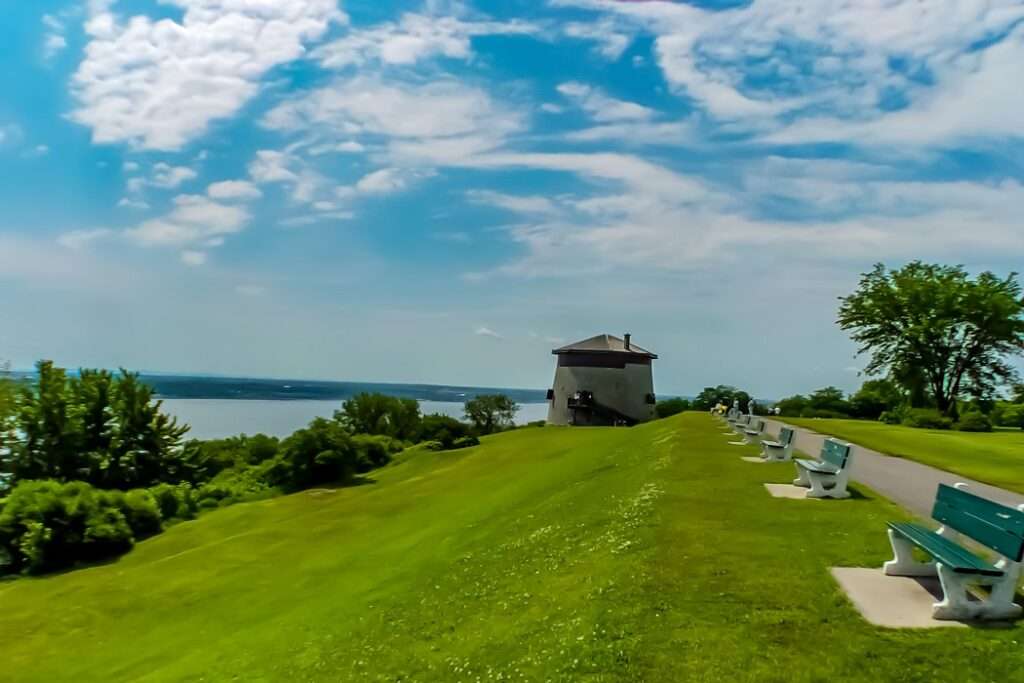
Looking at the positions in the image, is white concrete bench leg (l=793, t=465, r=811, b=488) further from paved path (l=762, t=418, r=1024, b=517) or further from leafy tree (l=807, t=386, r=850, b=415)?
leafy tree (l=807, t=386, r=850, b=415)

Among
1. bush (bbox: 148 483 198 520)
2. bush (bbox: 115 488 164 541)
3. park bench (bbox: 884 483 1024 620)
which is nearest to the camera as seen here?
park bench (bbox: 884 483 1024 620)

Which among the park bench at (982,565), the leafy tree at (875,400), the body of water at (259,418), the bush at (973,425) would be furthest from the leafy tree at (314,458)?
the leafy tree at (875,400)

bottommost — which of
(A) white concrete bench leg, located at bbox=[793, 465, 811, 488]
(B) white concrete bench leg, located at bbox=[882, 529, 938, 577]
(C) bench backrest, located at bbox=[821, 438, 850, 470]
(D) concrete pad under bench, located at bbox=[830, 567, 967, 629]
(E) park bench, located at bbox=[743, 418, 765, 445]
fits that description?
(D) concrete pad under bench, located at bbox=[830, 567, 967, 629]

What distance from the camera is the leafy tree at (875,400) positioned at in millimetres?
59000

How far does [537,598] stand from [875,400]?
57846 mm

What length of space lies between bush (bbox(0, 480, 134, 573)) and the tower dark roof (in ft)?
135

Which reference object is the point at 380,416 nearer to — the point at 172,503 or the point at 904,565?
the point at 172,503

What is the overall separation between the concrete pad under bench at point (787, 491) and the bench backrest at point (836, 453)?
2.40 ft

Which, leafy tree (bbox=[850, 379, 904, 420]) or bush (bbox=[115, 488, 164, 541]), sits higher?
leafy tree (bbox=[850, 379, 904, 420])

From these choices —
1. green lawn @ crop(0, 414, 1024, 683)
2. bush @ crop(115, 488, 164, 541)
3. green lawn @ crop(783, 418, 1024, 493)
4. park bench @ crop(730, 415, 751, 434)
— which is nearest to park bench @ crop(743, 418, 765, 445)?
park bench @ crop(730, 415, 751, 434)

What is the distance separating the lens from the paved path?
46.2ft

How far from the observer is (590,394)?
63.7m

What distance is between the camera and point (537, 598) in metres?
9.55

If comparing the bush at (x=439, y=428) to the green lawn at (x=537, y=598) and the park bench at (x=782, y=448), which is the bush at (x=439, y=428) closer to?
the green lawn at (x=537, y=598)
